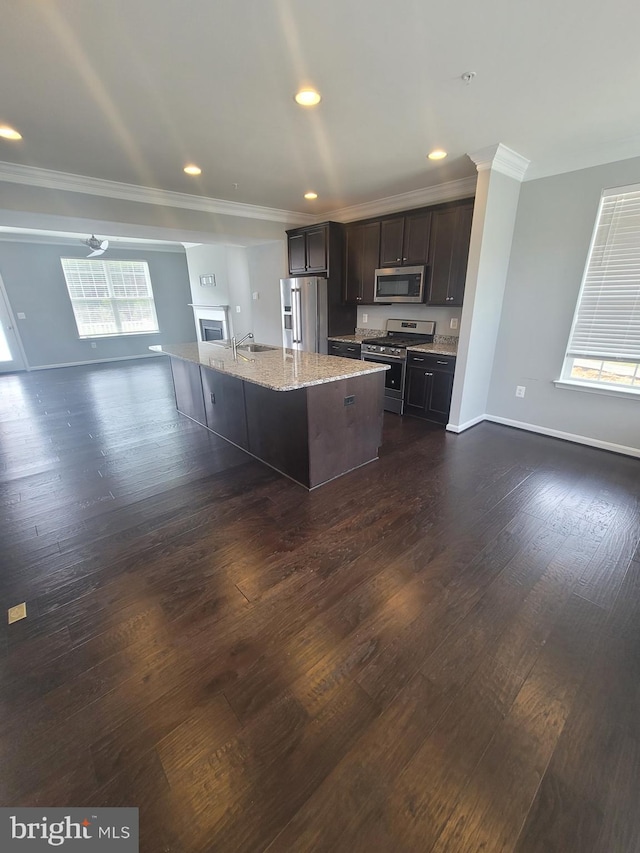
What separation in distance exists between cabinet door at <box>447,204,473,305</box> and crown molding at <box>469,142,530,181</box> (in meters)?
0.47

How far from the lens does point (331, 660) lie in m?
1.53

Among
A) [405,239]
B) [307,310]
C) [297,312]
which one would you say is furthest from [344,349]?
[405,239]

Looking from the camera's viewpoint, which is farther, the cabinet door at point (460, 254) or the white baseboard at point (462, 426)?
the white baseboard at point (462, 426)

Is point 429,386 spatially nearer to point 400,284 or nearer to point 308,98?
point 400,284

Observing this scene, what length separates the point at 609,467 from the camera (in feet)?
10.5

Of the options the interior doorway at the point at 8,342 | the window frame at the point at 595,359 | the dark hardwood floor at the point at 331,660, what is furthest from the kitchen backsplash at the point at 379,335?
the interior doorway at the point at 8,342

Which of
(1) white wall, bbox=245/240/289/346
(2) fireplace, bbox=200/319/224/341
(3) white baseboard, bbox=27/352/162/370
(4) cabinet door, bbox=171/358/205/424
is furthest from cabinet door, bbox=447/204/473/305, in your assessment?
(3) white baseboard, bbox=27/352/162/370

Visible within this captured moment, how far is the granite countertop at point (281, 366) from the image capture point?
8.49ft

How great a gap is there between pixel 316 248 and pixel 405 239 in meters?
1.44

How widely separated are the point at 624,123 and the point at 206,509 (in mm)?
4199

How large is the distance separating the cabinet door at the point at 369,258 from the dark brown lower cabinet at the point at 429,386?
130cm

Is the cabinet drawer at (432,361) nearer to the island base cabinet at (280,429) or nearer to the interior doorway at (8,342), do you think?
the island base cabinet at (280,429)

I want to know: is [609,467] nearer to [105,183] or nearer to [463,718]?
[463,718]

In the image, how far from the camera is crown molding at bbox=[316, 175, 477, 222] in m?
3.86
